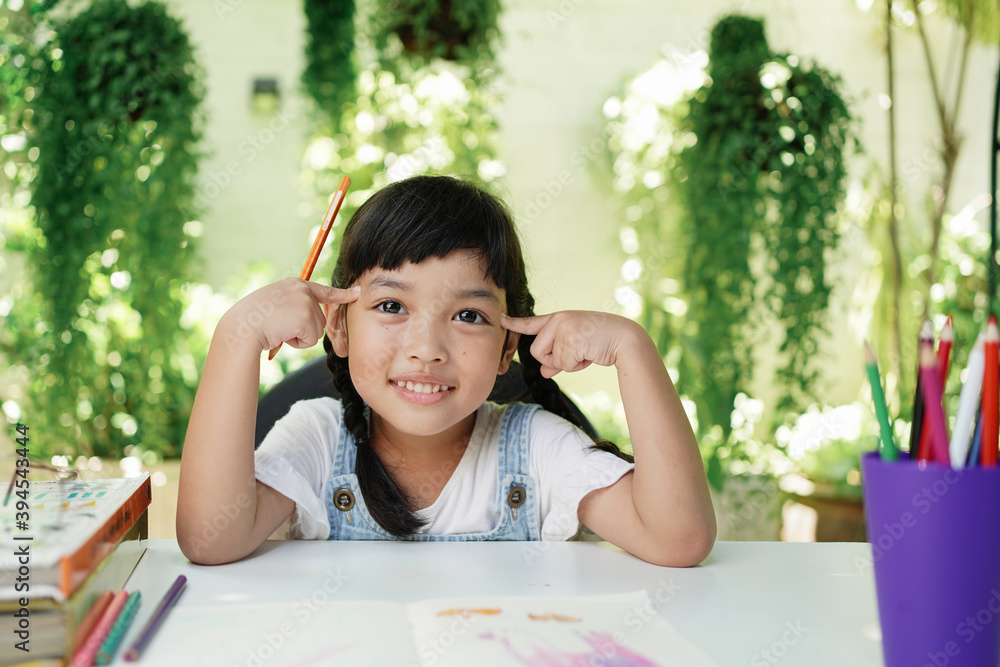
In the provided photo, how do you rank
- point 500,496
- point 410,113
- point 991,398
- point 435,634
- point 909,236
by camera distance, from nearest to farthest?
point 991,398 < point 435,634 < point 500,496 < point 410,113 < point 909,236

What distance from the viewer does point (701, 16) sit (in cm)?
Answer: 311

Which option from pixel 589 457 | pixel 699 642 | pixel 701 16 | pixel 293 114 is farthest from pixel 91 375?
pixel 701 16

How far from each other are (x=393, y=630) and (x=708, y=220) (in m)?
1.57

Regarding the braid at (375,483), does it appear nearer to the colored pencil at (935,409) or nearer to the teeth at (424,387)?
the teeth at (424,387)

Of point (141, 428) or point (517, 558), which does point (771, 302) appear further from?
point (141, 428)

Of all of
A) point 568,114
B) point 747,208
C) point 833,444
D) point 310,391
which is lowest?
point 833,444

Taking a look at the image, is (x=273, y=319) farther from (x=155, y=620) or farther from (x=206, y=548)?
(x=155, y=620)

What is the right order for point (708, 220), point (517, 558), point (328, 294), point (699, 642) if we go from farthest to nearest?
point (708, 220)
point (328, 294)
point (517, 558)
point (699, 642)

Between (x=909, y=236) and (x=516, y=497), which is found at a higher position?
(x=909, y=236)

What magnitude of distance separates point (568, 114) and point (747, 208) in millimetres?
1351

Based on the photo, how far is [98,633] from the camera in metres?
0.52

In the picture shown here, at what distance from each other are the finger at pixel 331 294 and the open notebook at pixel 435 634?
36 centimetres

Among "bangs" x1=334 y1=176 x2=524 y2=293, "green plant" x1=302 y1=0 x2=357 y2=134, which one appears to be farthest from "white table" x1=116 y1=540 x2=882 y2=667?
"green plant" x1=302 y1=0 x2=357 y2=134

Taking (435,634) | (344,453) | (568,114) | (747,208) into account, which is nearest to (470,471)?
(344,453)
